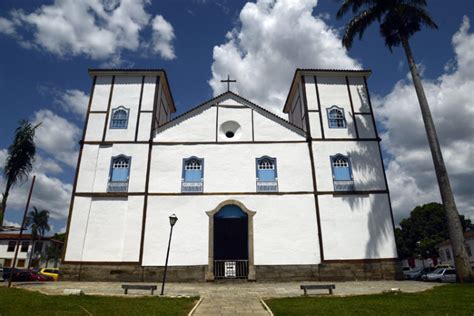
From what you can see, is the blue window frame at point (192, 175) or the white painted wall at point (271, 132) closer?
the blue window frame at point (192, 175)

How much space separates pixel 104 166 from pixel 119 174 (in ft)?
3.44

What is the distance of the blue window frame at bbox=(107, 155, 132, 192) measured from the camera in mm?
17891

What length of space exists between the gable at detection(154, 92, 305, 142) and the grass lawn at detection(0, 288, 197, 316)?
35.4 feet

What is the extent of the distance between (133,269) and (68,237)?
4025mm

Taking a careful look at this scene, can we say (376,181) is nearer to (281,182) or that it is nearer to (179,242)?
(281,182)

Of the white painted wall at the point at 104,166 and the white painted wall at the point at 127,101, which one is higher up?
the white painted wall at the point at 127,101

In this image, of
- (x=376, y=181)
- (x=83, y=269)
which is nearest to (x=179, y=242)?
(x=83, y=269)

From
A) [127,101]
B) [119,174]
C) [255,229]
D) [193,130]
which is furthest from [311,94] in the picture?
[119,174]

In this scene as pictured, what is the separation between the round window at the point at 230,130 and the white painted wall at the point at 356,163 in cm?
488

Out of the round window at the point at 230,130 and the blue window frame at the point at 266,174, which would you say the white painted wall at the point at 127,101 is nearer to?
the round window at the point at 230,130

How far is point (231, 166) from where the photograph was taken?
18.6m

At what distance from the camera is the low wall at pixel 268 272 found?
16344mm

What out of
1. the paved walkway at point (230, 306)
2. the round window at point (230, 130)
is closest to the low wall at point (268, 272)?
the paved walkway at point (230, 306)

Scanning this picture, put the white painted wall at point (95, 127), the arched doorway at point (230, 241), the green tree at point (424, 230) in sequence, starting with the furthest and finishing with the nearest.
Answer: the green tree at point (424, 230)
the white painted wall at point (95, 127)
the arched doorway at point (230, 241)
